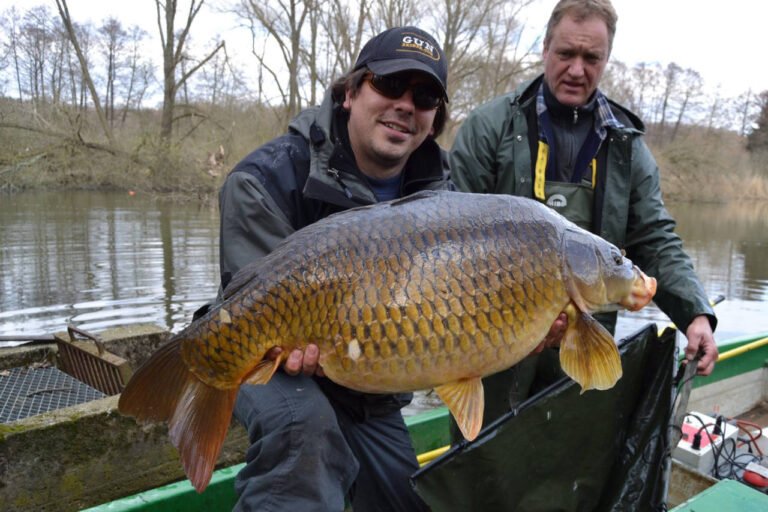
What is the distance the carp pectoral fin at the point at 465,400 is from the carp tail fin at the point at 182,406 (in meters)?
0.58

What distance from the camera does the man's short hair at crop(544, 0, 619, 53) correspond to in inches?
92.3

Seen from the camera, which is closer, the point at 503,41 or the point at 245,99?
the point at 503,41

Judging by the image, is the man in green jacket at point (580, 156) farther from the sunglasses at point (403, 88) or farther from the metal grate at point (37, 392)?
the metal grate at point (37, 392)

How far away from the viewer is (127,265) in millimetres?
9352

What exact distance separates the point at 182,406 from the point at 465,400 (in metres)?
0.73

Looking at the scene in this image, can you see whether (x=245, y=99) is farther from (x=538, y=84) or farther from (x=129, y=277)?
(x=538, y=84)

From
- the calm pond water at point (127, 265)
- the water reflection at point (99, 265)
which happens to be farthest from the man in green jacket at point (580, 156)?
the water reflection at point (99, 265)

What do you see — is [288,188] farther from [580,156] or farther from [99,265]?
[99,265]

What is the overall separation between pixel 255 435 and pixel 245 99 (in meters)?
20.1

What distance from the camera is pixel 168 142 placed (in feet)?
59.6

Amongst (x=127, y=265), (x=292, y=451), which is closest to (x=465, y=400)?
(x=292, y=451)

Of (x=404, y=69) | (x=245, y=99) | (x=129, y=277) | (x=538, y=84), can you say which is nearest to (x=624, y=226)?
(x=538, y=84)

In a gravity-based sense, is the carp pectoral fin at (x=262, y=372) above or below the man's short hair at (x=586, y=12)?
below

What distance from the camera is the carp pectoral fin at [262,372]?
1505 millimetres
